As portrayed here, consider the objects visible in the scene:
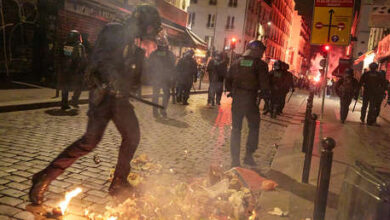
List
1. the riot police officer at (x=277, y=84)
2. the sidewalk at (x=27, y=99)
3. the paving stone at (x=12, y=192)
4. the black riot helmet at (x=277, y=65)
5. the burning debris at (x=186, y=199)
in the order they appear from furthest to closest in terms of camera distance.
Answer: the black riot helmet at (x=277, y=65) < the riot police officer at (x=277, y=84) < the sidewalk at (x=27, y=99) < the paving stone at (x=12, y=192) < the burning debris at (x=186, y=199)

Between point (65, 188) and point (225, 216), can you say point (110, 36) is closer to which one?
point (65, 188)

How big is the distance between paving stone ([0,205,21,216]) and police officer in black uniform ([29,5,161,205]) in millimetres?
155

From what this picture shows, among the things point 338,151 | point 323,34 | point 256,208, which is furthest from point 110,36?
point 323,34

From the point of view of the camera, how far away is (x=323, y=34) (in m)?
8.41

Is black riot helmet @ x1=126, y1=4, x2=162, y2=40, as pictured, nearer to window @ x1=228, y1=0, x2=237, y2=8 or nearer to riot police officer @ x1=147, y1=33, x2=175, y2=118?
riot police officer @ x1=147, y1=33, x2=175, y2=118

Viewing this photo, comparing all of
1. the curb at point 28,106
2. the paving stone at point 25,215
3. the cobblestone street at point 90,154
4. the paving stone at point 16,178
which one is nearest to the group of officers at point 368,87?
the cobblestone street at point 90,154

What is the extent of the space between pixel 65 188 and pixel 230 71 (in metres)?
2.99

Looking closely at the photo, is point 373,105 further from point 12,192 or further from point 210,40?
point 210,40

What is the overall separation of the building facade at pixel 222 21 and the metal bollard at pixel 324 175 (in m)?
45.6

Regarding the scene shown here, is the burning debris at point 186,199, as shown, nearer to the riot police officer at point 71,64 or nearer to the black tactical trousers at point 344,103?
the riot police officer at point 71,64

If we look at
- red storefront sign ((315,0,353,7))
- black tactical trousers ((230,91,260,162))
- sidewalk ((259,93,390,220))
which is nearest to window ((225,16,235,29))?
sidewalk ((259,93,390,220))

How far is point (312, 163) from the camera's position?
578 cm

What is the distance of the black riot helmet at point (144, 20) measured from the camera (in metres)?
3.29

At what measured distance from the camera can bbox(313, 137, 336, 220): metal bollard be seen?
9.48ft
